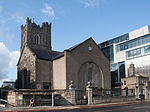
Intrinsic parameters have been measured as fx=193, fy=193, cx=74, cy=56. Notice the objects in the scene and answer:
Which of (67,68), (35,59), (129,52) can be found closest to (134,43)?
(129,52)

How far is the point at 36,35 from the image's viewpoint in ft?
200

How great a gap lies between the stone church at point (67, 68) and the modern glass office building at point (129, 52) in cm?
2138

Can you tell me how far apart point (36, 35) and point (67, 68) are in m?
25.7

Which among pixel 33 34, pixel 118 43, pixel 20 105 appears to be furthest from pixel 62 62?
pixel 118 43

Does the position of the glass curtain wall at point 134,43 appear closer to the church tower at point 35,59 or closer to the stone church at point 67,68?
the stone church at point 67,68

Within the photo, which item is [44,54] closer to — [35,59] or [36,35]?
[35,59]

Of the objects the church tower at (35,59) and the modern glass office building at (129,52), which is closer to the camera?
the church tower at (35,59)

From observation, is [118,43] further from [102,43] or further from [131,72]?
[131,72]

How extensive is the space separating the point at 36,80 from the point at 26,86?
5821 mm

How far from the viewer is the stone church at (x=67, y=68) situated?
40219mm

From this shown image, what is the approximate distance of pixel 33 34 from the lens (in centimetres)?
6034

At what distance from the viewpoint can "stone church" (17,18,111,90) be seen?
40219 mm

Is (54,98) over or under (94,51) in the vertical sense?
under

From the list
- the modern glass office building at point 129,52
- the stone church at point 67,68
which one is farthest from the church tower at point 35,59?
the modern glass office building at point 129,52
